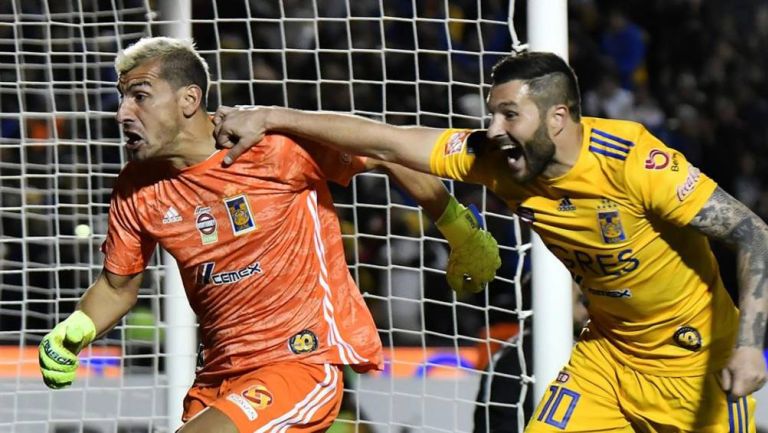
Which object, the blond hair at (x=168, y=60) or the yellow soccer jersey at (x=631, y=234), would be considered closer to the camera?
the yellow soccer jersey at (x=631, y=234)

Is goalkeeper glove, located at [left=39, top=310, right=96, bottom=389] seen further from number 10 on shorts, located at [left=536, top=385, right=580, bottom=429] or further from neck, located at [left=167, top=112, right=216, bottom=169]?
number 10 on shorts, located at [left=536, top=385, right=580, bottom=429]

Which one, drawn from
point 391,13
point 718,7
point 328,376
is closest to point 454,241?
point 328,376

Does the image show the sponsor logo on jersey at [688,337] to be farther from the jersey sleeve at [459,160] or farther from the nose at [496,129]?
the nose at [496,129]

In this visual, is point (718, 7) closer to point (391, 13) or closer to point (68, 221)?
point (391, 13)

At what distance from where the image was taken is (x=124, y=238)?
4.58 meters

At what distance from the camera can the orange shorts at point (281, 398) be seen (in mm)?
4172

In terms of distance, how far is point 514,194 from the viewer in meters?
4.39

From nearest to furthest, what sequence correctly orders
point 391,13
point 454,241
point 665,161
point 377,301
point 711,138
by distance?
point 665,161, point 454,241, point 377,301, point 391,13, point 711,138

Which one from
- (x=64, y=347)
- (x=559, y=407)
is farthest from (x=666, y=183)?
(x=64, y=347)

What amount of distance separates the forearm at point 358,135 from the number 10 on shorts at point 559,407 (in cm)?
97

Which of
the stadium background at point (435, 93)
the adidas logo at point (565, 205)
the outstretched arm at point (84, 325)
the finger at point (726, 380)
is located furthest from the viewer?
the stadium background at point (435, 93)

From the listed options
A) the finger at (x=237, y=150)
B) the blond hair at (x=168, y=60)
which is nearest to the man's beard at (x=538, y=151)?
the finger at (x=237, y=150)

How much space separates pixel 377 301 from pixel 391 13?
2.03 m

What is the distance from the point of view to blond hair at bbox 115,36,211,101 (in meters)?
4.43
